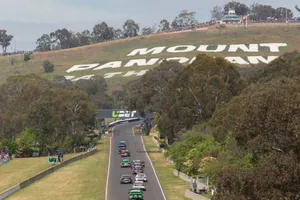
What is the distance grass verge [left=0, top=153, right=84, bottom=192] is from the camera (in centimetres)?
6172

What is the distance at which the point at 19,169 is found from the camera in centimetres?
7212

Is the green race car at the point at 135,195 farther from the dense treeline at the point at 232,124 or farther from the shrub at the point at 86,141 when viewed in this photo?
the shrub at the point at 86,141

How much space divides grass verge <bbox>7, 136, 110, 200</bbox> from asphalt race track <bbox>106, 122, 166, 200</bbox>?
0.82m

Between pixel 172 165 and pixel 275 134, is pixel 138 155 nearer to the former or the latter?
pixel 172 165

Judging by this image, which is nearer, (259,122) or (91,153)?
(259,122)

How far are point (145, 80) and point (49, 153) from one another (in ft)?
86.3

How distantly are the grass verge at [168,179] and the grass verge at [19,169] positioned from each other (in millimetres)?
12991

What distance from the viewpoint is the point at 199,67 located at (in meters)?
83.7

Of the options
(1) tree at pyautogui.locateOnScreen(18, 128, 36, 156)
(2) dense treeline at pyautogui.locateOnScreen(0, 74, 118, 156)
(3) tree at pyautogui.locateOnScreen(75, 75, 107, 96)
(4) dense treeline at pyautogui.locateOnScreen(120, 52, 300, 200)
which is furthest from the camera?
(3) tree at pyautogui.locateOnScreen(75, 75, 107, 96)

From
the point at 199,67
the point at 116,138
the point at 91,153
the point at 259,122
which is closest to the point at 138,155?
the point at 91,153

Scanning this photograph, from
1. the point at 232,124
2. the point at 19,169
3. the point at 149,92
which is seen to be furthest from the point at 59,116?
the point at 232,124

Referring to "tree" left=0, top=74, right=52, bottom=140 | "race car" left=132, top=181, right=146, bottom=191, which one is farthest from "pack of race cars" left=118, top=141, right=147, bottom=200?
"tree" left=0, top=74, right=52, bottom=140

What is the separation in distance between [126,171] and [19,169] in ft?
50.3

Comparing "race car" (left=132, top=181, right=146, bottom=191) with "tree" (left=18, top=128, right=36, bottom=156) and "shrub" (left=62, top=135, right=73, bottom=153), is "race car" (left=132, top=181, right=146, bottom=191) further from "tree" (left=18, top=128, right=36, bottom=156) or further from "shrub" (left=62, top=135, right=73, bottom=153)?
"shrub" (left=62, top=135, right=73, bottom=153)
